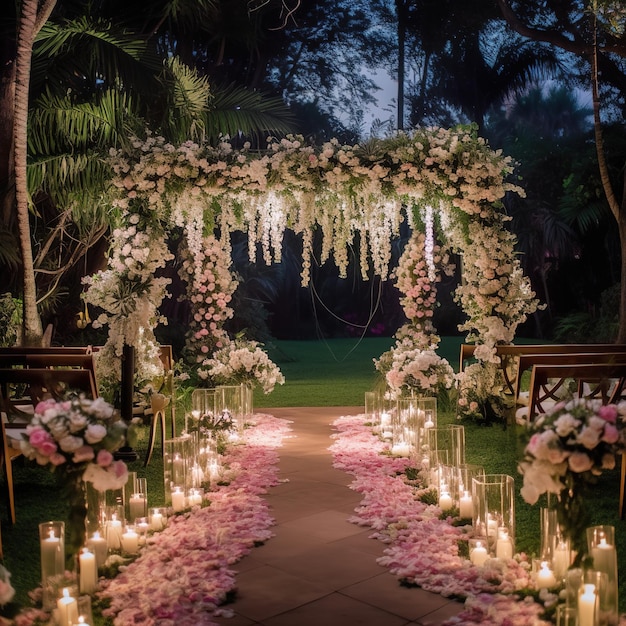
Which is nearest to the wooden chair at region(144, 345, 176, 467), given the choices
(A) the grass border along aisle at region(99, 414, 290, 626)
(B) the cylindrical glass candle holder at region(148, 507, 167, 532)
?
(A) the grass border along aisle at region(99, 414, 290, 626)

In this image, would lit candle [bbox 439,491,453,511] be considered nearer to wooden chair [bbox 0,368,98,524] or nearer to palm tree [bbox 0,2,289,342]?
wooden chair [bbox 0,368,98,524]

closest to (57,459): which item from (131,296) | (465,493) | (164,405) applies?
(465,493)

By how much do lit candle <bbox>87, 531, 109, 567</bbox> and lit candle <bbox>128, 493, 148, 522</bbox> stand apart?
0.56m

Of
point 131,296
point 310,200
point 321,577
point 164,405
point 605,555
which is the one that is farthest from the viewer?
point 310,200

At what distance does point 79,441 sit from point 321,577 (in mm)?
1415

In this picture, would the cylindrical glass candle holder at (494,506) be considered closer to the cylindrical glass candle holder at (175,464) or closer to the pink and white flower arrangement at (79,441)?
the pink and white flower arrangement at (79,441)

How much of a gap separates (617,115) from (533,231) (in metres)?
4.39

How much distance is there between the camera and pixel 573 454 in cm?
307

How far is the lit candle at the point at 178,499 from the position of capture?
499cm

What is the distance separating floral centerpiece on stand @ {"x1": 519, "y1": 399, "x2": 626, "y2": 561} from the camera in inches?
121

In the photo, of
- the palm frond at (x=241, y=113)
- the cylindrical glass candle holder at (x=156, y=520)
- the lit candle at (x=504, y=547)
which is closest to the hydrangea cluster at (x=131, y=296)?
the cylindrical glass candle holder at (x=156, y=520)

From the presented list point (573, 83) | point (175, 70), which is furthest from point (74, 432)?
point (573, 83)

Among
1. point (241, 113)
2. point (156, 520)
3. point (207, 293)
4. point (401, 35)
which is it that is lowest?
point (156, 520)

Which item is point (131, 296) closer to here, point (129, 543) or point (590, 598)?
point (129, 543)
